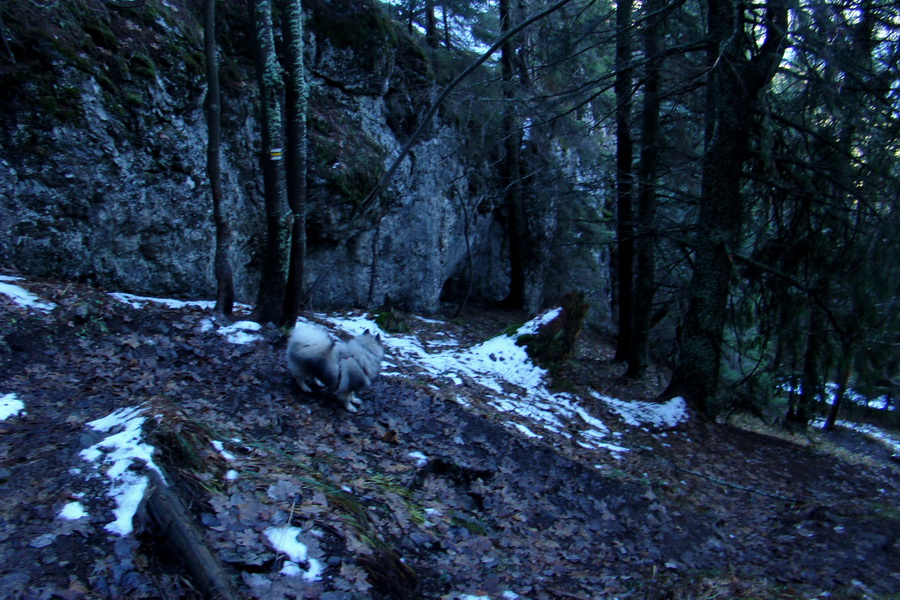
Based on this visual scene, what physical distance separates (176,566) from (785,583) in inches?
209

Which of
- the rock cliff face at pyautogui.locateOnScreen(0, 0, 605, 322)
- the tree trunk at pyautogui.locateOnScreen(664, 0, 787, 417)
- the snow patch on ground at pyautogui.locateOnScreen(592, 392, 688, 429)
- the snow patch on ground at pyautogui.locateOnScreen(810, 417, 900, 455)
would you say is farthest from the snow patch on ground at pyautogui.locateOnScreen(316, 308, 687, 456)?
the snow patch on ground at pyautogui.locateOnScreen(810, 417, 900, 455)

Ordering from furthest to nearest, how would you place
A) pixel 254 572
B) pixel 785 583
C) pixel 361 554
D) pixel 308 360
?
pixel 308 360, pixel 785 583, pixel 361 554, pixel 254 572

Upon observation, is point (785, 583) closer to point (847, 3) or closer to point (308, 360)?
point (308, 360)

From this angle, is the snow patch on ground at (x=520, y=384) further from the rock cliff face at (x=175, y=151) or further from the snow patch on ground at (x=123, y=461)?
the snow patch on ground at (x=123, y=461)

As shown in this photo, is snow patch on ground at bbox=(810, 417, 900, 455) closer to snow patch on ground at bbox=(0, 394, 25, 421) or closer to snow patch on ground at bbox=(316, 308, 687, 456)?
snow patch on ground at bbox=(316, 308, 687, 456)

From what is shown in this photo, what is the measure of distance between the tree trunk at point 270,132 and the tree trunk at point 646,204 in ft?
19.7

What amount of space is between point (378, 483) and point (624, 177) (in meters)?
8.45

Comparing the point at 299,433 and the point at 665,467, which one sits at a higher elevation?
the point at 299,433

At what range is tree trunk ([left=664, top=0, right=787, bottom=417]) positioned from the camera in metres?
8.53

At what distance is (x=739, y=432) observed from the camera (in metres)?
9.76

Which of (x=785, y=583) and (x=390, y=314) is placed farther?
(x=390, y=314)

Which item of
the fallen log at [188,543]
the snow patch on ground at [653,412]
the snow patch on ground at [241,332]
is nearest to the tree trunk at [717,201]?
the snow patch on ground at [653,412]

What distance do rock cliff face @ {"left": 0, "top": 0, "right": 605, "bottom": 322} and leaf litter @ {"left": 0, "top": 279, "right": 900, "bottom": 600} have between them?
42.8 inches

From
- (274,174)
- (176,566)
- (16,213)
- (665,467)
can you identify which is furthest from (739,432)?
(16,213)
